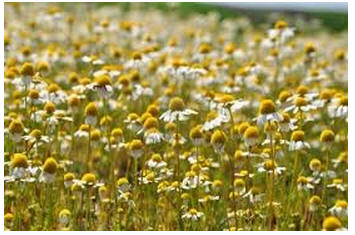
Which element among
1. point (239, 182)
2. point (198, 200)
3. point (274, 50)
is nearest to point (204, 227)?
point (198, 200)

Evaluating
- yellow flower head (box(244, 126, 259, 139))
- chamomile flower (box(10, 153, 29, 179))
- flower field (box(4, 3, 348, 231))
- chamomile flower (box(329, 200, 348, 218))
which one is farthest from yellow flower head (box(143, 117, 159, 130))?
chamomile flower (box(329, 200, 348, 218))

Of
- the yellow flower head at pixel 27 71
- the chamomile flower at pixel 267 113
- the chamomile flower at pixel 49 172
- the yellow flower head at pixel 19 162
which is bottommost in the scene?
the chamomile flower at pixel 49 172

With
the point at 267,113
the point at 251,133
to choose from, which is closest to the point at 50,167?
the point at 251,133

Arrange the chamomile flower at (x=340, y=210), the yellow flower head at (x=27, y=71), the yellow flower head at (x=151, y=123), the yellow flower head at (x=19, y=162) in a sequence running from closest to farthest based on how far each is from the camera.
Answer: the chamomile flower at (x=340, y=210)
the yellow flower head at (x=19, y=162)
the yellow flower head at (x=151, y=123)
the yellow flower head at (x=27, y=71)

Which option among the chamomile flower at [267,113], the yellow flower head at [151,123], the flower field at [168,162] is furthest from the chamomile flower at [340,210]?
the yellow flower head at [151,123]

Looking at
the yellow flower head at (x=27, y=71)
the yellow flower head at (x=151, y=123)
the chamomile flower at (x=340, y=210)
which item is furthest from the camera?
the yellow flower head at (x=27, y=71)

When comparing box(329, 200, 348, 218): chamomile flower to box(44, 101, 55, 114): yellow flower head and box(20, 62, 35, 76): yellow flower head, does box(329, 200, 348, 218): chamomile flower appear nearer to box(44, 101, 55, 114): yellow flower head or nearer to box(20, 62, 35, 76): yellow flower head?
box(44, 101, 55, 114): yellow flower head

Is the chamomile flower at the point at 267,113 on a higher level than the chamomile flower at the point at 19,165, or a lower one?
higher

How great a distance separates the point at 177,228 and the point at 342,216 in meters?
0.96

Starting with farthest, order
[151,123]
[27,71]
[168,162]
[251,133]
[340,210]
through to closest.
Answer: [168,162], [27,71], [151,123], [251,133], [340,210]

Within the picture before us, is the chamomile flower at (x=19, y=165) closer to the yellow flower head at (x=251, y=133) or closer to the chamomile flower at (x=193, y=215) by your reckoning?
the chamomile flower at (x=193, y=215)

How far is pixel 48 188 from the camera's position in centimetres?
446

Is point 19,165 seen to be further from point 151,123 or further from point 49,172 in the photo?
point 151,123
